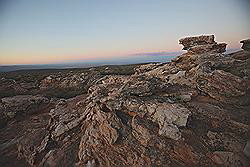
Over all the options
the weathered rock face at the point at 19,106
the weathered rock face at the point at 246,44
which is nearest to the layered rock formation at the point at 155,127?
the weathered rock face at the point at 19,106

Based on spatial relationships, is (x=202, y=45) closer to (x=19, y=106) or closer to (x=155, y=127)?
(x=155, y=127)

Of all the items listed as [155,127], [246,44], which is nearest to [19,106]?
[155,127]

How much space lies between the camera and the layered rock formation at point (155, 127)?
13.1 meters

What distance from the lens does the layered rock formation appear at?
43.1ft

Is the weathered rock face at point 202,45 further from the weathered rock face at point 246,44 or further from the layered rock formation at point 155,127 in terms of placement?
the layered rock formation at point 155,127

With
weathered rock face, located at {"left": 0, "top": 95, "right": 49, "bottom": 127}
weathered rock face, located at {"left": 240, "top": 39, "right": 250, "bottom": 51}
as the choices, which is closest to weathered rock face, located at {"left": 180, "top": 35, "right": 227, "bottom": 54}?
weathered rock face, located at {"left": 240, "top": 39, "right": 250, "bottom": 51}

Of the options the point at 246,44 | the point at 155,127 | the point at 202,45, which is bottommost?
the point at 155,127

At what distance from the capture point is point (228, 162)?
12055mm

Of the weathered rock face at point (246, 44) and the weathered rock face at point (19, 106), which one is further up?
the weathered rock face at point (246, 44)

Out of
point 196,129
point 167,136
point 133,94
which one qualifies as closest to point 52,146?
point 133,94

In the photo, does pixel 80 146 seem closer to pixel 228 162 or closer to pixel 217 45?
pixel 228 162

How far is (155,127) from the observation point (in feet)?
47.6

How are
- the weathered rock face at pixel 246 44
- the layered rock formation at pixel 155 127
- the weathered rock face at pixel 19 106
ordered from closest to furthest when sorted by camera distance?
the layered rock formation at pixel 155 127 → the weathered rock face at pixel 19 106 → the weathered rock face at pixel 246 44

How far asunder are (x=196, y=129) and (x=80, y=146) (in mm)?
7858
